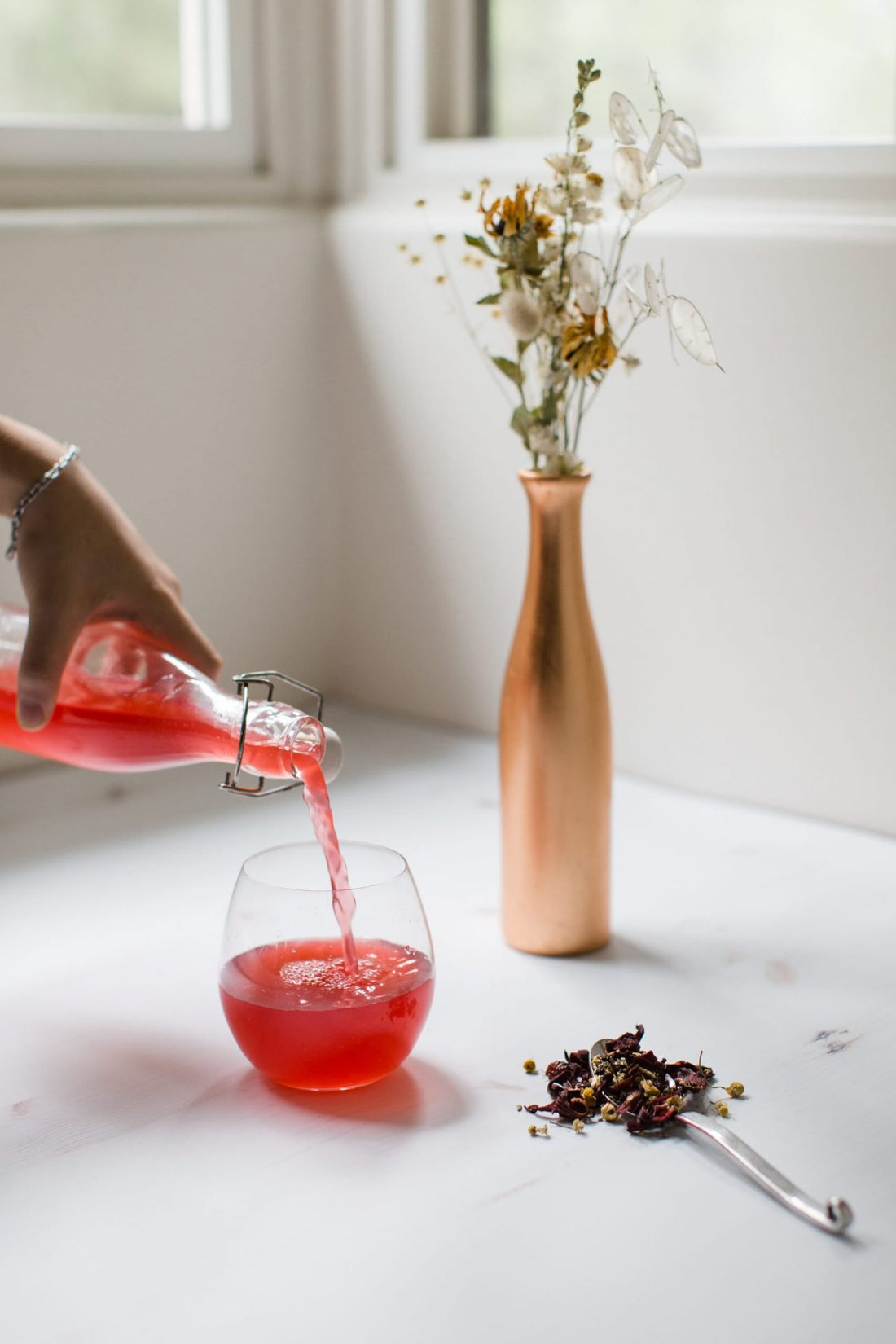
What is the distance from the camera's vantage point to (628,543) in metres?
1.35

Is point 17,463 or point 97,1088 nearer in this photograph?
point 97,1088

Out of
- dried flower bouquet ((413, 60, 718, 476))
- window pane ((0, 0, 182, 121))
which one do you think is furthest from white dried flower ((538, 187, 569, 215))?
window pane ((0, 0, 182, 121))

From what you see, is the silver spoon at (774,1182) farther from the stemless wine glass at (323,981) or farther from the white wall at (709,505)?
the white wall at (709,505)

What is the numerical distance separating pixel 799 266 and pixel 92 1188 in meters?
0.85

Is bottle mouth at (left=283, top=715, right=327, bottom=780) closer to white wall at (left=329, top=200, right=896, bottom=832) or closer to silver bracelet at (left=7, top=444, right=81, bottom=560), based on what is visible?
silver bracelet at (left=7, top=444, right=81, bottom=560)

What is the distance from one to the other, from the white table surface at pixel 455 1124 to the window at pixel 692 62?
63 centimetres

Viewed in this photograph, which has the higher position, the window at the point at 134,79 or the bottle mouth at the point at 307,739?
the window at the point at 134,79

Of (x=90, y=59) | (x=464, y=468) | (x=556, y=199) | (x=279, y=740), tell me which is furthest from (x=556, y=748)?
(x=90, y=59)

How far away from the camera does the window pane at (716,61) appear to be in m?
1.35

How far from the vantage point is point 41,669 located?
884 mm

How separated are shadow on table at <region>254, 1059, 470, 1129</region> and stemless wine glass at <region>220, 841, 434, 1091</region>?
0.01 m

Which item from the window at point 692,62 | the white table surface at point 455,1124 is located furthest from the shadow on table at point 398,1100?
the window at point 692,62

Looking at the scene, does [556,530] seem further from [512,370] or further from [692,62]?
[692,62]

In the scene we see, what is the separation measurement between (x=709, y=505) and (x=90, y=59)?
2.51 ft
